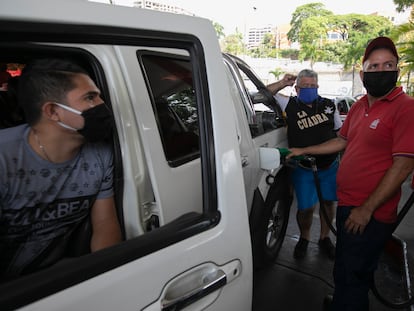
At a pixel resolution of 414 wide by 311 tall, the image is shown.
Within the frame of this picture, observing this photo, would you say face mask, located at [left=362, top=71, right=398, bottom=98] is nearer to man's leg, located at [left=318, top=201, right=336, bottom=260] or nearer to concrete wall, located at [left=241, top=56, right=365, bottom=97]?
man's leg, located at [left=318, top=201, right=336, bottom=260]

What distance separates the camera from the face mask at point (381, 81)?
204cm

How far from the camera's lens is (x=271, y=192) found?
3.19 meters

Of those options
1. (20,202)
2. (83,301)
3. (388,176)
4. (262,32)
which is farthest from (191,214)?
(262,32)

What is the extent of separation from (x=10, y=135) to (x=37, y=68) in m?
0.30

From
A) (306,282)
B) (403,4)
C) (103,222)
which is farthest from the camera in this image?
(403,4)

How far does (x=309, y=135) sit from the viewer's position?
321cm

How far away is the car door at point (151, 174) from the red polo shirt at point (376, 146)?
3.35 ft

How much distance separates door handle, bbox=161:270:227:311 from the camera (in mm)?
1065

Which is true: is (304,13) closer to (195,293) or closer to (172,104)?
(172,104)

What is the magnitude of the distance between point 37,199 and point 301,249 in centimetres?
280

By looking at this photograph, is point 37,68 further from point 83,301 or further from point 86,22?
point 83,301

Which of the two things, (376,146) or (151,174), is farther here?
(376,146)

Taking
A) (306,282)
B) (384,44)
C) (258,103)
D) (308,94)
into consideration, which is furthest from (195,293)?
(258,103)

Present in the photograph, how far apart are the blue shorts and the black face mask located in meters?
2.38
